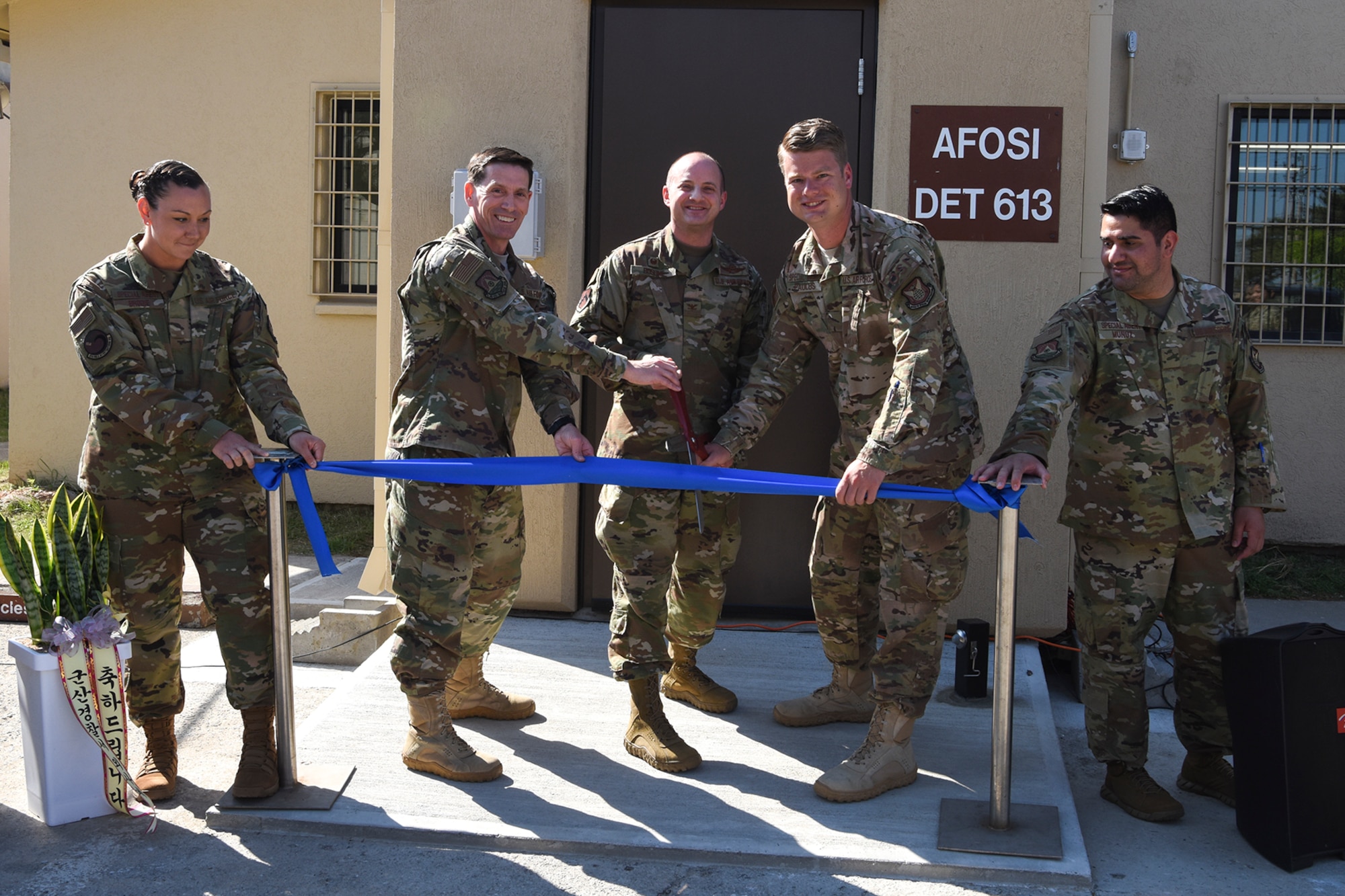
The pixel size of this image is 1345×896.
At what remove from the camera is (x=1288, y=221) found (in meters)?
7.56

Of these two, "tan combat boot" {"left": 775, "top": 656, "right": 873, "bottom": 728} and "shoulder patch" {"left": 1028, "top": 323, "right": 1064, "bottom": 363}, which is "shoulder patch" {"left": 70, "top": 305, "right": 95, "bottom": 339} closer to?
"tan combat boot" {"left": 775, "top": 656, "right": 873, "bottom": 728}

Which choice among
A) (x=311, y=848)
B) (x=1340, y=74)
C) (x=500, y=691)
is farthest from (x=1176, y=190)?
(x=311, y=848)

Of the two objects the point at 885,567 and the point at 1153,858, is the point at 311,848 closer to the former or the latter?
the point at 885,567

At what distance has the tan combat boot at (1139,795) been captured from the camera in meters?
3.69

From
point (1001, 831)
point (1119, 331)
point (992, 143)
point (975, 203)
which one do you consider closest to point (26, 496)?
point (975, 203)

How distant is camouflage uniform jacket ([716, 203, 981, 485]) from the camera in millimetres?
3596

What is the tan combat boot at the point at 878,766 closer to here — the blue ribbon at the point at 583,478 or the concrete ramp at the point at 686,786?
the concrete ramp at the point at 686,786

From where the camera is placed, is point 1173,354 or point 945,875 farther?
point 1173,354

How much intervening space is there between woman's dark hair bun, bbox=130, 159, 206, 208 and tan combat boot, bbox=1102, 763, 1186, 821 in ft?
11.6

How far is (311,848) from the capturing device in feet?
11.3

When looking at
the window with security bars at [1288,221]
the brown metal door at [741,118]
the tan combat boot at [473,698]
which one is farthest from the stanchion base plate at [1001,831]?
the window with security bars at [1288,221]

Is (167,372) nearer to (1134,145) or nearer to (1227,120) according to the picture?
(1134,145)

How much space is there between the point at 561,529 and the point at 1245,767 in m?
3.14

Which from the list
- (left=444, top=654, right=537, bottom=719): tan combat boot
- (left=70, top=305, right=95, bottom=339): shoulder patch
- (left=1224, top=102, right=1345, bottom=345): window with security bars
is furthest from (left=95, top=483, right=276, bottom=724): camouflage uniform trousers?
(left=1224, top=102, right=1345, bottom=345): window with security bars
